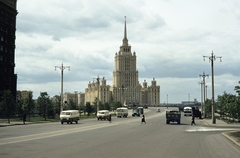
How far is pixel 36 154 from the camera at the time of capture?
591 inches

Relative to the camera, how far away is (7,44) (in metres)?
81.6

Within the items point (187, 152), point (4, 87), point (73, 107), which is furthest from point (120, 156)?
point (4, 87)

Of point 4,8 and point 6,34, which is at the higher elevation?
point 4,8

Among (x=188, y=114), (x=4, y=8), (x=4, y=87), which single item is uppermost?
(x=4, y=8)

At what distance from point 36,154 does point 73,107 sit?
6216cm

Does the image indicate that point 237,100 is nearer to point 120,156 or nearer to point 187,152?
point 187,152

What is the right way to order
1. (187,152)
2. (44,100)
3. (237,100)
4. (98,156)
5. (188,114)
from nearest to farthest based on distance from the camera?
(98,156) → (187,152) → (237,100) → (44,100) → (188,114)

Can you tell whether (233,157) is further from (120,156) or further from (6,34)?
(6,34)

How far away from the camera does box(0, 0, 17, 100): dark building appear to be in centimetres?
7900

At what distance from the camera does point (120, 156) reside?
14625mm

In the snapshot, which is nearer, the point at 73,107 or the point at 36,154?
the point at 36,154

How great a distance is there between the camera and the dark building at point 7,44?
79000mm

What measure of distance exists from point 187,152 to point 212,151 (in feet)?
5.24

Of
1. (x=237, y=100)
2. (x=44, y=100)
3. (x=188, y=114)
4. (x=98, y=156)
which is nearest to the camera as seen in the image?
(x=98, y=156)
